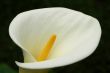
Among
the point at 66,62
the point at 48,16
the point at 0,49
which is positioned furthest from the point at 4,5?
the point at 66,62

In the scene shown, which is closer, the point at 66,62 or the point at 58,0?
the point at 66,62

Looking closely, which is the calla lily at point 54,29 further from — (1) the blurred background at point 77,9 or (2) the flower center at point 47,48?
(1) the blurred background at point 77,9

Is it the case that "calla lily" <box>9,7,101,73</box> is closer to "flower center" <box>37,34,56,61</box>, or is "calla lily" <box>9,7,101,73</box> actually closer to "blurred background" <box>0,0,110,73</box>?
"flower center" <box>37,34,56,61</box>

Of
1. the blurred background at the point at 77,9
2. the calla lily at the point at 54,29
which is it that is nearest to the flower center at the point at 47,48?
the calla lily at the point at 54,29

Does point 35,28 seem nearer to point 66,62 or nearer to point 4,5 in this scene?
point 66,62

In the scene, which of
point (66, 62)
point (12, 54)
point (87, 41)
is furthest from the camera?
point (12, 54)

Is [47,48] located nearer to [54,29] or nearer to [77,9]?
[54,29]

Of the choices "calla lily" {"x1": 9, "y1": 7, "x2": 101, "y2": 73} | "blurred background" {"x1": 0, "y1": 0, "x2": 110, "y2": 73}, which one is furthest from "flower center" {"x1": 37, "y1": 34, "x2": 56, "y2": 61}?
"blurred background" {"x1": 0, "y1": 0, "x2": 110, "y2": 73}

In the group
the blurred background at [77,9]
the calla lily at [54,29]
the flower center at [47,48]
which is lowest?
the flower center at [47,48]
